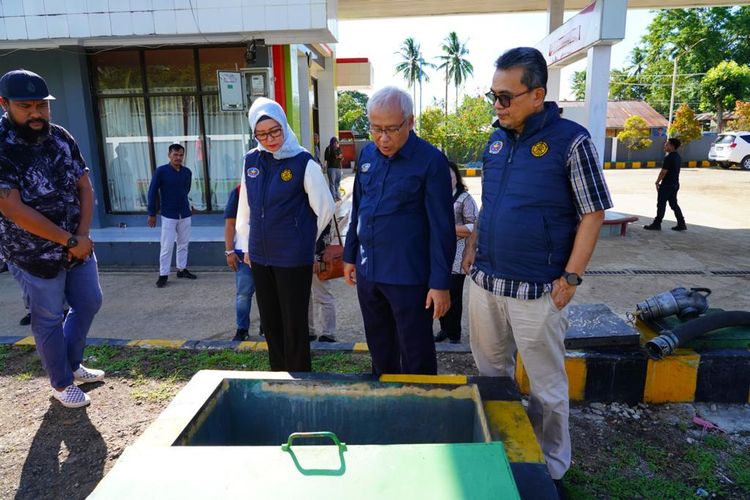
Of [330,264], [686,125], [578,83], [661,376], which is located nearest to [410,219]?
[330,264]

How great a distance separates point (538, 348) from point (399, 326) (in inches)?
26.9

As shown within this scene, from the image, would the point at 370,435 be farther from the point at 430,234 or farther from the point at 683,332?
the point at 683,332

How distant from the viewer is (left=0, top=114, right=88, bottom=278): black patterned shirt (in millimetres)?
2943

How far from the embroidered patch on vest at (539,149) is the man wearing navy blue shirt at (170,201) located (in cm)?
513

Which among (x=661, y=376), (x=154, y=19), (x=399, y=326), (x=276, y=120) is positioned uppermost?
(x=154, y=19)

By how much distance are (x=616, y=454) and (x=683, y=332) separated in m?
0.98

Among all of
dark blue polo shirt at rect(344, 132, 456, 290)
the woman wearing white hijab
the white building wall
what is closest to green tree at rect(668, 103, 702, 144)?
the white building wall

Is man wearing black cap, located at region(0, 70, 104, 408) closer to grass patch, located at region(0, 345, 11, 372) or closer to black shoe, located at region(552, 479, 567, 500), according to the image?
grass patch, located at region(0, 345, 11, 372)

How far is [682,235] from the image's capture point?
29.9 ft

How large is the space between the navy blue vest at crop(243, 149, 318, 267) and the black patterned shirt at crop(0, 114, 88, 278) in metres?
1.10

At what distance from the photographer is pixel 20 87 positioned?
9.46 ft

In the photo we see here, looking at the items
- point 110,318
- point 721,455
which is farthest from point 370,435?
point 110,318

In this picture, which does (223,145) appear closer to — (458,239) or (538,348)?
(458,239)

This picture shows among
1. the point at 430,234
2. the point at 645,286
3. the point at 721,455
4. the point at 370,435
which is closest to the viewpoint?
the point at 370,435
